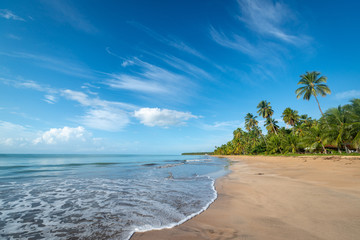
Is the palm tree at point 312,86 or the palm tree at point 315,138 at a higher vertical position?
the palm tree at point 312,86

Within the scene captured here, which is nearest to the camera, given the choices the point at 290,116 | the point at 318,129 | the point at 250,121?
the point at 318,129

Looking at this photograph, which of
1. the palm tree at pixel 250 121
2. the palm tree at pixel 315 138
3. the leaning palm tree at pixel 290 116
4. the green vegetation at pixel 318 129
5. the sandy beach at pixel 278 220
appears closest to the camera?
the sandy beach at pixel 278 220

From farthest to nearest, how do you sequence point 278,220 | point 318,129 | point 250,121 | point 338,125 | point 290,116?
point 250,121 < point 290,116 < point 318,129 < point 338,125 < point 278,220

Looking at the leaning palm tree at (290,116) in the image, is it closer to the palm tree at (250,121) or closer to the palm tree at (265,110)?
the palm tree at (265,110)

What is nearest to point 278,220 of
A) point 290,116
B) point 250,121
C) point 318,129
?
point 318,129

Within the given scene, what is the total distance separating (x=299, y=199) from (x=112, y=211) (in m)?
5.94

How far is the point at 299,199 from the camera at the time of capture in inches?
205

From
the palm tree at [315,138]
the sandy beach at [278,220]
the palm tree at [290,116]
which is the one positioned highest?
the palm tree at [290,116]

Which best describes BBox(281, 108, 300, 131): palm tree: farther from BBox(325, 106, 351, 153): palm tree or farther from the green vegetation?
BBox(325, 106, 351, 153): palm tree

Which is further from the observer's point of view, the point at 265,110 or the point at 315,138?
the point at 265,110

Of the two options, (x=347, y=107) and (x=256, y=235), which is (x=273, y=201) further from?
(x=347, y=107)

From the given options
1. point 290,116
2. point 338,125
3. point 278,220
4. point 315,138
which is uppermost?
point 290,116

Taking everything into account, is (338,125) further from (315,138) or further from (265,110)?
(265,110)

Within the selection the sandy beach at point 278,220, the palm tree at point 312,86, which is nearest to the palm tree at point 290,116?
the palm tree at point 312,86
